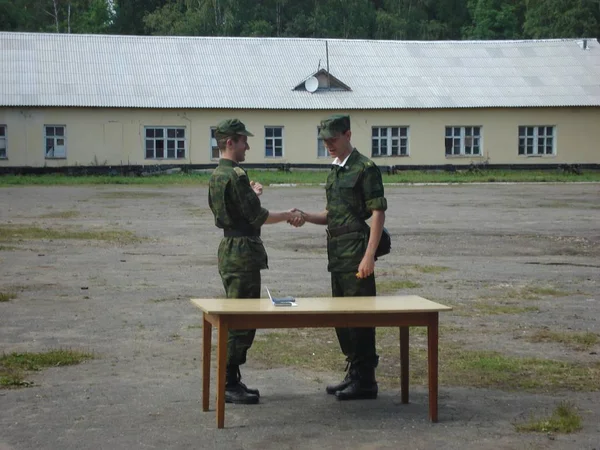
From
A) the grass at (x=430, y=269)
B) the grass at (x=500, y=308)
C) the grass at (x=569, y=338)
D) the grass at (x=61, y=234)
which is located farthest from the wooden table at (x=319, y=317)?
the grass at (x=61, y=234)

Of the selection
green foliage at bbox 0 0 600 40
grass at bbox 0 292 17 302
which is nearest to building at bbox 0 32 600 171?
green foliage at bbox 0 0 600 40

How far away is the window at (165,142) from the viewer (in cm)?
4684

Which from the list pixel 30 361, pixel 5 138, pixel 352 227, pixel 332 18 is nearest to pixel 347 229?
pixel 352 227

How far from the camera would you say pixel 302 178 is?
4281 cm

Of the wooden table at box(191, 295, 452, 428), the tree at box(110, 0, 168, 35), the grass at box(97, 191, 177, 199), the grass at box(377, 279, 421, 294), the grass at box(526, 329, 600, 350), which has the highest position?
the tree at box(110, 0, 168, 35)

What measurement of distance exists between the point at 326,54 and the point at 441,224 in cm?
2971

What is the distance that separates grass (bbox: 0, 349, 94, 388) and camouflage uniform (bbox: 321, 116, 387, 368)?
2.45m

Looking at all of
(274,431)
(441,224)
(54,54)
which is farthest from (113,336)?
(54,54)

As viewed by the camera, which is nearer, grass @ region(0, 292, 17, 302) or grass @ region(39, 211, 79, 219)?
grass @ region(0, 292, 17, 302)

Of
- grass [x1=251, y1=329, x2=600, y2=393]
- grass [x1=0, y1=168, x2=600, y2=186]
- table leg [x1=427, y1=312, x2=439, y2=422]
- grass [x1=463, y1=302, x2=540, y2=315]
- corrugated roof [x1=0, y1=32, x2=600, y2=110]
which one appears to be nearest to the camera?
table leg [x1=427, y1=312, x2=439, y2=422]

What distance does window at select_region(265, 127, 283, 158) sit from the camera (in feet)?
158

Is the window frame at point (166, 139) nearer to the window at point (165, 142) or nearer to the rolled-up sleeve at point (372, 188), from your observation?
the window at point (165, 142)

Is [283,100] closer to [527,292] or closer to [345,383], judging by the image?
[527,292]

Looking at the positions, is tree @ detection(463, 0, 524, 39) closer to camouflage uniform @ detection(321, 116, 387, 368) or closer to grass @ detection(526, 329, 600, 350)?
grass @ detection(526, 329, 600, 350)
